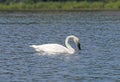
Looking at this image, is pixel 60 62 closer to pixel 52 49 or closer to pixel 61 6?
pixel 52 49

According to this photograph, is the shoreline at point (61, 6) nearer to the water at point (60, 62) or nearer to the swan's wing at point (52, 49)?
the water at point (60, 62)

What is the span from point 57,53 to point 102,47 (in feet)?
9.40

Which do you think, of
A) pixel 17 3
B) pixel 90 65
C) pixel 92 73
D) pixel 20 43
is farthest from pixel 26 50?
Answer: pixel 17 3

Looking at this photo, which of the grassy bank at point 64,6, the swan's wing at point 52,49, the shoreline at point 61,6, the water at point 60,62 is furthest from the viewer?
the grassy bank at point 64,6

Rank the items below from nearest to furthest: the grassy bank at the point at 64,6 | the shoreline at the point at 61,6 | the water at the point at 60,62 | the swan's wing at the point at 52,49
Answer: the water at the point at 60,62
the swan's wing at the point at 52,49
the shoreline at the point at 61,6
the grassy bank at the point at 64,6

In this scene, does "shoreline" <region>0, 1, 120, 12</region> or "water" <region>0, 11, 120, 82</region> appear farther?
"shoreline" <region>0, 1, 120, 12</region>

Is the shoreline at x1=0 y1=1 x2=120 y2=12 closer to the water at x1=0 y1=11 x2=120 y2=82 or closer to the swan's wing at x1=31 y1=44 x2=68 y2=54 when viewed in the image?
the water at x1=0 y1=11 x2=120 y2=82

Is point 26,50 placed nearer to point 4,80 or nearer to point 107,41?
point 107,41

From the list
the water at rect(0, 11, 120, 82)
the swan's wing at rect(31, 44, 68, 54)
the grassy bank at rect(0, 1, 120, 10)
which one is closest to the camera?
the water at rect(0, 11, 120, 82)

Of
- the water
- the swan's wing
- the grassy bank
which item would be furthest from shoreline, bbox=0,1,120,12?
the swan's wing

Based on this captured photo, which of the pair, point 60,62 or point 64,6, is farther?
point 64,6

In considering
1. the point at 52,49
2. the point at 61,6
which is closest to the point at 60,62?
the point at 52,49

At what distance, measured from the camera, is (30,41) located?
108 ft

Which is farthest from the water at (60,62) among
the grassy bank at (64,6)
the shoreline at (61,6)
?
the grassy bank at (64,6)
